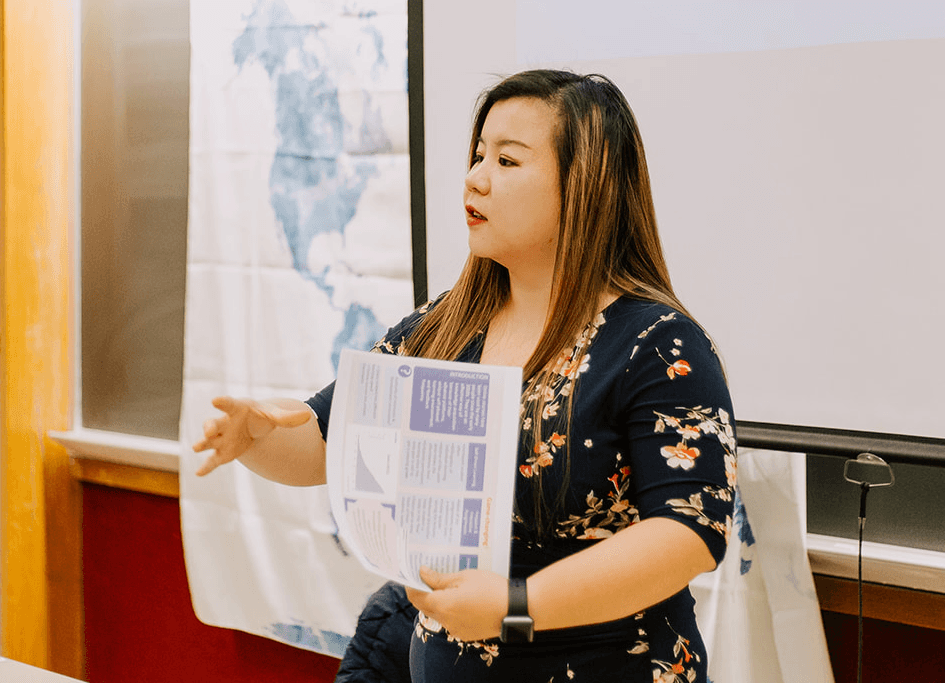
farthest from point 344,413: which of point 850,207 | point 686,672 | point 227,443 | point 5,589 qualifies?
point 5,589

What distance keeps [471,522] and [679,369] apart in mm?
271

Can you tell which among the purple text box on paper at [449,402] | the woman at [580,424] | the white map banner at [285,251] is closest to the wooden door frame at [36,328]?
the white map banner at [285,251]

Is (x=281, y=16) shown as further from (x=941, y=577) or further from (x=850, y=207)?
(x=941, y=577)

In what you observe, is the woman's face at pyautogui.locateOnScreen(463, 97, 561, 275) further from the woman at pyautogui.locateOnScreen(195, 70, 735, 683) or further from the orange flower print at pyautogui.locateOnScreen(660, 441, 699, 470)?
the orange flower print at pyautogui.locateOnScreen(660, 441, 699, 470)

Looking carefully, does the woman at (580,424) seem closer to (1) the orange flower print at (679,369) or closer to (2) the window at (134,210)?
(1) the orange flower print at (679,369)

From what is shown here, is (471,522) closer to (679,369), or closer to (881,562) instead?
(679,369)

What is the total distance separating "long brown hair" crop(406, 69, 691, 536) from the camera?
1.02 meters

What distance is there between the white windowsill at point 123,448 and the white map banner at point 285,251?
0.16m

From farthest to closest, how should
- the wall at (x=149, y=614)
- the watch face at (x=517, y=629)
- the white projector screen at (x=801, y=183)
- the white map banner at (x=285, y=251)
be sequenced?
the wall at (x=149, y=614)
the white map banner at (x=285, y=251)
the white projector screen at (x=801, y=183)
the watch face at (x=517, y=629)

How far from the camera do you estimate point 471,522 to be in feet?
2.80

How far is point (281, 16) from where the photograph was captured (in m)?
1.81

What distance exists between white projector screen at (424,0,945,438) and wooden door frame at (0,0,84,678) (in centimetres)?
135

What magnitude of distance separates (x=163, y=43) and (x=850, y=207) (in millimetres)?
1625

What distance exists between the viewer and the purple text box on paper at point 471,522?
85 cm
